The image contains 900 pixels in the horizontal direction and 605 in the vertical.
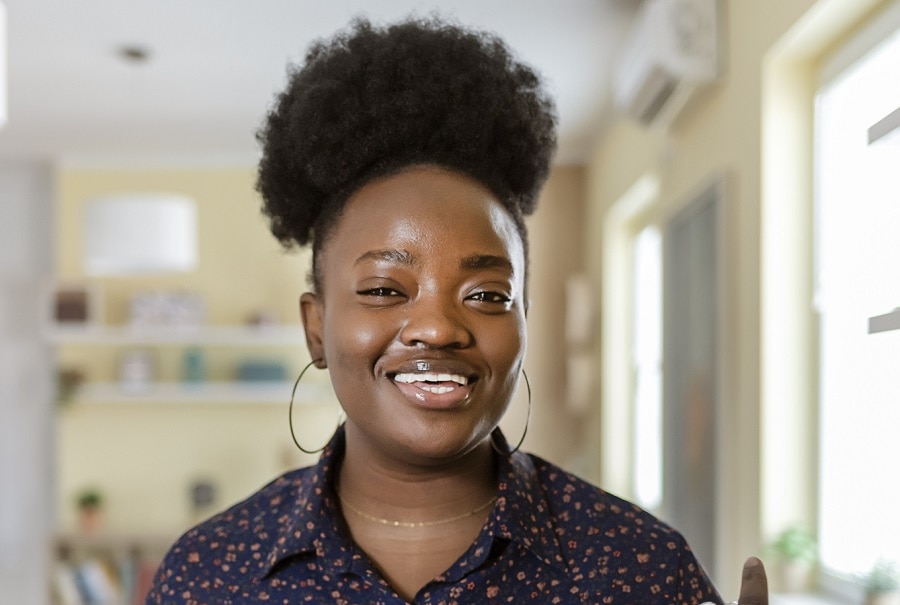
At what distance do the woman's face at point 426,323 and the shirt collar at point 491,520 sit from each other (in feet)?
0.31

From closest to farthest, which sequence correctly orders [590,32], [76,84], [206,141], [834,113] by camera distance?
[834,113] < [590,32] < [76,84] < [206,141]

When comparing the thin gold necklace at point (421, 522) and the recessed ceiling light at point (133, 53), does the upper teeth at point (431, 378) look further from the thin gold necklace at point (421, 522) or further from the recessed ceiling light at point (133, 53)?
the recessed ceiling light at point (133, 53)

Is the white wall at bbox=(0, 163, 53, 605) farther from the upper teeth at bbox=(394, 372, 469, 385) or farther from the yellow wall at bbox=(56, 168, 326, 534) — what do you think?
the upper teeth at bbox=(394, 372, 469, 385)

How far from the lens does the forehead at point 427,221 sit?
3.45 feet

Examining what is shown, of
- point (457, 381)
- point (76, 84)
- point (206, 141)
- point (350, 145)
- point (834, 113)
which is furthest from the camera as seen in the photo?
point (206, 141)

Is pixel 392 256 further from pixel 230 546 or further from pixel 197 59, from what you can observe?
pixel 197 59

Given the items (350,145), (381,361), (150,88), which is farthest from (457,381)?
(150,88)

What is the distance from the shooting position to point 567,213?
5730 mm

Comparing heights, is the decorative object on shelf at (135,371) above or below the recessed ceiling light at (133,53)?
below

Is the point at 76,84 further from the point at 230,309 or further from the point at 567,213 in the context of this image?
the point at 567,213

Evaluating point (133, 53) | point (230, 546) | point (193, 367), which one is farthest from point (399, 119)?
point (193, 367)

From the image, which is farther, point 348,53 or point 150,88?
point 150,88

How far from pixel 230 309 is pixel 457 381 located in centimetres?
478

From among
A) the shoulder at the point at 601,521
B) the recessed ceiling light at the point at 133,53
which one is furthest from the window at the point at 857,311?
the recessed ceiling light at the point at 133,53
